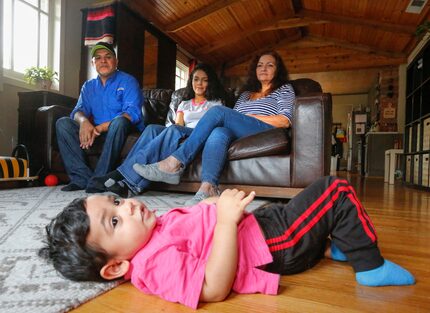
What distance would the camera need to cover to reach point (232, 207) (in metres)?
0.58

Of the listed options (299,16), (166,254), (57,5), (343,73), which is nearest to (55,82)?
(57,5)

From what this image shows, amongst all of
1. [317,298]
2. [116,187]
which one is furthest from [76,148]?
[317,298]

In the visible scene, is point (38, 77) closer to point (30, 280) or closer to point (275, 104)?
point (275, 104)

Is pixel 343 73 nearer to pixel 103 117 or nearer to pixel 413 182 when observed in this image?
pixel 413 182

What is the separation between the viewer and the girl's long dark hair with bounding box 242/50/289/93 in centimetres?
200

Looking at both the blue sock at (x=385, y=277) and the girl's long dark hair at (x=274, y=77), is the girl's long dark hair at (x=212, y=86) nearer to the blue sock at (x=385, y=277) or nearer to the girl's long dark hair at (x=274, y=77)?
the girl's long dark hair at (x=274, y=77)

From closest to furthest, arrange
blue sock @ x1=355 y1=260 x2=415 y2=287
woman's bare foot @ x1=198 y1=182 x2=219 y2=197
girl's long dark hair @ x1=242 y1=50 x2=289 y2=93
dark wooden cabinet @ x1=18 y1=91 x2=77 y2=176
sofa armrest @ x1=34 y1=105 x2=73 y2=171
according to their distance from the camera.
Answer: blue sock @ x1=355 y1=260 x2=415 y2=287 < woman's bare foot @ x1=198 y1=182 x2=219 y2=197 < girl's long dark hair @ x1=242 y1=50 x2=289 y2=93 < sofa armrest @ x1=34 y1=105 x2=73 y2=171 < dark wooden cabinet @ x1=18 y1=91 x2=77 y2=176

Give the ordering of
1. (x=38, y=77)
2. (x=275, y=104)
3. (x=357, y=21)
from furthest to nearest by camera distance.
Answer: (x=357, y=21)
(x=38, y=77)
(x=275, y=104)

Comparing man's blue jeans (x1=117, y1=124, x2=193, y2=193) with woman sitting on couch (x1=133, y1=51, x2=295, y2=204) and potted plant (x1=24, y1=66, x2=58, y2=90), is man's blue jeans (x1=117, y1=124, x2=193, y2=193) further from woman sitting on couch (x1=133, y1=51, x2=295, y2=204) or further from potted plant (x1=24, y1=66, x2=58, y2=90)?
potted plant (x1=24, y1=66, x2=58, y2=90)

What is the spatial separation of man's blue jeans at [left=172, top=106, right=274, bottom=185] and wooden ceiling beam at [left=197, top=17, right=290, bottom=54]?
15.6 ft

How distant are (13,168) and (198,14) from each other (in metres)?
3.86

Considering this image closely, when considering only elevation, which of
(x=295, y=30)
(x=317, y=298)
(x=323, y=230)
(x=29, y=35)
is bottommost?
(x=317, y=298)

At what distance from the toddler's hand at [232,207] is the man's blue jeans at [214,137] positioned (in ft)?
3.35

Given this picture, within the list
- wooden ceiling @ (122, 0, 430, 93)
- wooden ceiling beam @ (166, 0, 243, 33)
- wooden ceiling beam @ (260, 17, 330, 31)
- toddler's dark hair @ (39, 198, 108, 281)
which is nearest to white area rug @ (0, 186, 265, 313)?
toddler's dark hair @ (39, 198, 108, 281)
